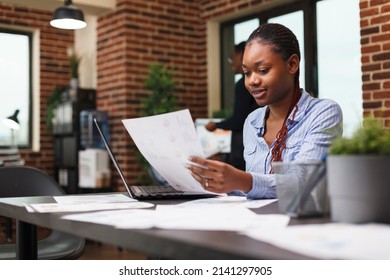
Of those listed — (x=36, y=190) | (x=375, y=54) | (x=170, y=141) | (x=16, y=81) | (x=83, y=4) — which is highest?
(x=83, y=4)

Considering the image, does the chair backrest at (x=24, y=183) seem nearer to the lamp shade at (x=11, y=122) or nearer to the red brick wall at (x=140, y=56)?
the red brick wall at (x=140, y=56)

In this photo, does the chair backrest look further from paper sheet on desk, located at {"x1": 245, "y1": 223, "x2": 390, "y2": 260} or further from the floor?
the floor

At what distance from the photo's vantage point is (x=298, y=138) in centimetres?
143

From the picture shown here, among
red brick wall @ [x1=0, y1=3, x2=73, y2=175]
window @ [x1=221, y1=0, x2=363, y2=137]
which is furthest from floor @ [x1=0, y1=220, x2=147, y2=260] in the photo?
window @ [x1=221, y1=0, x2=363, y2=137]

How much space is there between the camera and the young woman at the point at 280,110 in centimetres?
140

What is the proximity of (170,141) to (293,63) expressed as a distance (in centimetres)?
57

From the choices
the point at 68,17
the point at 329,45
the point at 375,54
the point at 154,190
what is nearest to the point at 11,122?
the point at 68,17

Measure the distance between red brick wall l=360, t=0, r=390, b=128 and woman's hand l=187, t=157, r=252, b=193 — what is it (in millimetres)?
2611

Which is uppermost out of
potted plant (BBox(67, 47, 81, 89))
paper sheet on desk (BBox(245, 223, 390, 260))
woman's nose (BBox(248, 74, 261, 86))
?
potted plant (BBox(67, 47, 81, 89))

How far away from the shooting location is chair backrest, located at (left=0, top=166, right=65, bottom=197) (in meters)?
1.95

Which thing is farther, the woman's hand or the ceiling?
the ceiling

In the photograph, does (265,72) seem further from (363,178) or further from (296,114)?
(363,178)

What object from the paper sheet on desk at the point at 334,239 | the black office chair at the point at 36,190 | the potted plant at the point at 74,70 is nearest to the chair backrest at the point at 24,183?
the black office chair at the point at 36,190

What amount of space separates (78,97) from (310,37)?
222cm
